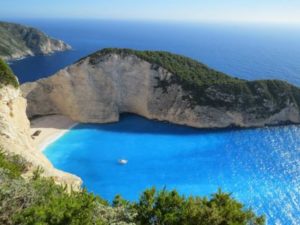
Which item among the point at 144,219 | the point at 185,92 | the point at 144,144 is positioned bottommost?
the point at 144,144

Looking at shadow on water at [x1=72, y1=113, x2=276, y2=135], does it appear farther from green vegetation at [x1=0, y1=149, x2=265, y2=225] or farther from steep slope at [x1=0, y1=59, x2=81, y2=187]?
green vegetation at [x1=0, y1=149, x2=265, y2=225]

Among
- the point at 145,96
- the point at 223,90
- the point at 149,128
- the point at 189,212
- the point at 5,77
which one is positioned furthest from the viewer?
the point at 145,96

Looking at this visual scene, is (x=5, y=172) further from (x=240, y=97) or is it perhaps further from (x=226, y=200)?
(x=240, y=97)

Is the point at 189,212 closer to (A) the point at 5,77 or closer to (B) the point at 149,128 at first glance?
(A) the point at 5,77

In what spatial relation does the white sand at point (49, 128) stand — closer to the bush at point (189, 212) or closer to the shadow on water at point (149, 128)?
the shadow on water at point (149, 128)

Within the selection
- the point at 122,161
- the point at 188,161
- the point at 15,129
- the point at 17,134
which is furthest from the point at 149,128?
the point at 17,134

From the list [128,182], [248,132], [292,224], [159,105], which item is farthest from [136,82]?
Result: [292,224]
